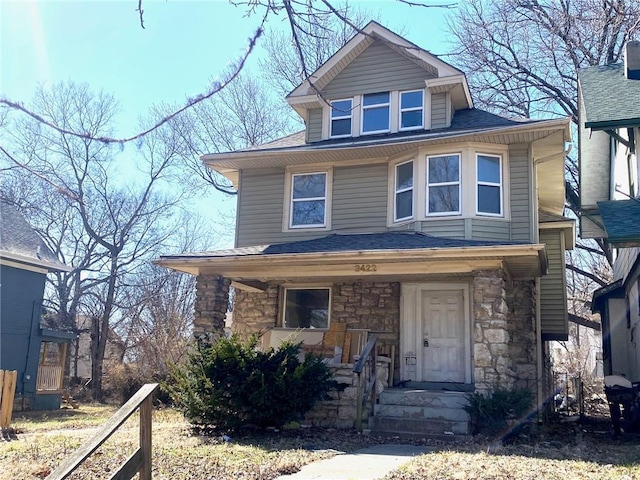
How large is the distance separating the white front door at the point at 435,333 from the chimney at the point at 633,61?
17.2ft

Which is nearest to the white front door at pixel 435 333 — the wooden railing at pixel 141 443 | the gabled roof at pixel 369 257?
the gabled roof at pixel 369 257

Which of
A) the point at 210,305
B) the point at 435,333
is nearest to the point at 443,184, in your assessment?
the point at 435,333

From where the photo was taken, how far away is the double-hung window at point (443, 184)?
11305 millimetres

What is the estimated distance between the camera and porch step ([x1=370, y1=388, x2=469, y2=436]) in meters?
9.13

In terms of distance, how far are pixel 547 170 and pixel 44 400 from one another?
1457 cm

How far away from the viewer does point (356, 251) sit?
9.94m

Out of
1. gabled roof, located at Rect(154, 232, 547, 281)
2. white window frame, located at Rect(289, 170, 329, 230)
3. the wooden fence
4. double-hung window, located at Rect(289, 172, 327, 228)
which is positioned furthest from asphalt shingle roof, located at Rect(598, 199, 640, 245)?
the wooden fence

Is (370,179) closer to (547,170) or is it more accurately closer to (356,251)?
(356,251)

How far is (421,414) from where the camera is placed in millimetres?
9516

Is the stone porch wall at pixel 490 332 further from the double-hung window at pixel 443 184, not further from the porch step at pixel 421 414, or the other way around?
the double-hung window at pixel 443 184

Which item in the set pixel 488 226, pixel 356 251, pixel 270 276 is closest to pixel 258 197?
pixel 270 276

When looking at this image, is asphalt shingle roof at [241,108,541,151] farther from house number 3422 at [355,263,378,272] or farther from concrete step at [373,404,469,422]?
concrete step at [373,404,469,422]

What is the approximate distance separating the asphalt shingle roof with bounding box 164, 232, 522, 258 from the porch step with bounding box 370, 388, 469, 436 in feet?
7.89

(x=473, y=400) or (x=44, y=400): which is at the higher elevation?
(x=473, y=400)
